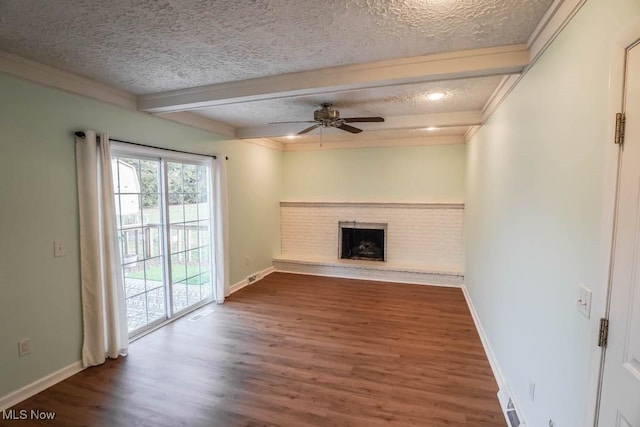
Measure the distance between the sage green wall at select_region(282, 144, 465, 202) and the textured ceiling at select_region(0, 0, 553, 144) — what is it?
9.05ft

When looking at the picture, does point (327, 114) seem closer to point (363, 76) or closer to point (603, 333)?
point (363, 76)

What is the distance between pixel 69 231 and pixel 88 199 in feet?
1.00

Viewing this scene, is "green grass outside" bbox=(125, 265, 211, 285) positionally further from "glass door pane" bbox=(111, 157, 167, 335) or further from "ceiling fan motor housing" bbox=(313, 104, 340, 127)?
"ceiling fan motor housing" bbox=(313, 104, 340, 127)

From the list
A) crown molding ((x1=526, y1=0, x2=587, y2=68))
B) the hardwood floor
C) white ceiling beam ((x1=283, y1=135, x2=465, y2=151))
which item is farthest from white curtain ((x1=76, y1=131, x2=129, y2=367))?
white ceiling beam ((x1=283, y1=135, x2=465, y2=151))

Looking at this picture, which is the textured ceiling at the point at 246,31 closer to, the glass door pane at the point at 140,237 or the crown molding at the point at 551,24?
the crown molding at the point at 551,24

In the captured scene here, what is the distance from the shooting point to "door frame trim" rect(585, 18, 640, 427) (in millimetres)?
1053

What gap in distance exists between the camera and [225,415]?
2.12 m

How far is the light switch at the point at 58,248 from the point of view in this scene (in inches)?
97.7

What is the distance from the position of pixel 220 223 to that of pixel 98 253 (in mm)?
1699

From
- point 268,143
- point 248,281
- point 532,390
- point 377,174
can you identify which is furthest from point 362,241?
point 532,390

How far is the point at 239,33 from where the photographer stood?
1.85 meters

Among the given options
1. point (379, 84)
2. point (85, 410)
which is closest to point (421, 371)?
point (379, 84)

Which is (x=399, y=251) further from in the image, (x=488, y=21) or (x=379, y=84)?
(x=488, y=21)

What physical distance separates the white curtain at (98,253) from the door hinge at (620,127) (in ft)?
11.2
